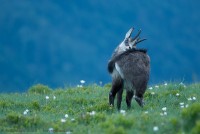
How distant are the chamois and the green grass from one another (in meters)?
0.34

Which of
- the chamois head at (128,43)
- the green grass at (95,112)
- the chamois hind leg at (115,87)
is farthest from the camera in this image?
the chamois head at (128,43)

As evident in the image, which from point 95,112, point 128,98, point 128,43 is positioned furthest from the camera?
point 128,43

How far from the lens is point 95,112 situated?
10.9 meters

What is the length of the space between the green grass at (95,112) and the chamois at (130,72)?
1.13 ft

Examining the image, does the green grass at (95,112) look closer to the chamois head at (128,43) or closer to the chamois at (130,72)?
the chamois at (130,72)

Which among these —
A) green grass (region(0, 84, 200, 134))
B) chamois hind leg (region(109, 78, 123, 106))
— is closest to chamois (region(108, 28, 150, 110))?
chamois hind leg (region(109, 78, 123, 106))

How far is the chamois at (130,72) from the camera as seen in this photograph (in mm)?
11734

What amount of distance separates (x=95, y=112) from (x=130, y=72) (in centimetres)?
138

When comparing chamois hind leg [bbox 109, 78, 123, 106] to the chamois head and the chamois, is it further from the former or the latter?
the chamois head

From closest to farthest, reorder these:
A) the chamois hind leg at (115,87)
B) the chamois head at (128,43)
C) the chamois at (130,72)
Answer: the chamois at (130,72), the chamois hind leg at (115,87), the chamois head at (128,43)

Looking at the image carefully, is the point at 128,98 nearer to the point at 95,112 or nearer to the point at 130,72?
the point at 130,72

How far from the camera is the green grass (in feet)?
30.0

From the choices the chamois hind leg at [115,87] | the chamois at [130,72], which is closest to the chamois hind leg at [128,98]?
the chamois at [130,72]

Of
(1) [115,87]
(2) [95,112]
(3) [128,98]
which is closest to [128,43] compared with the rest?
(1) [115,87]
